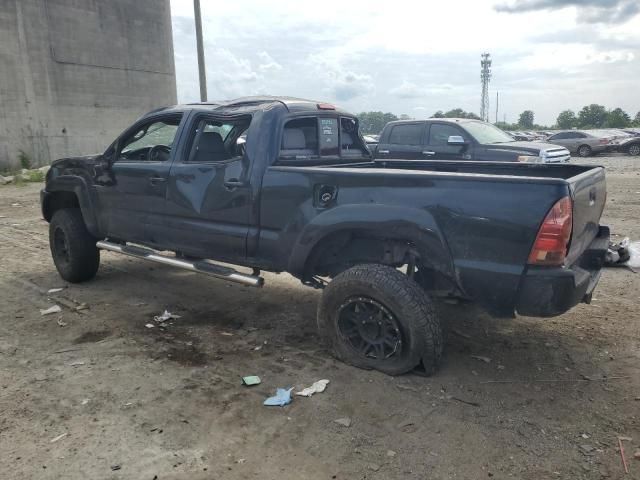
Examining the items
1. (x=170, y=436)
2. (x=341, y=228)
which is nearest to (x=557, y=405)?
(x=341, y=228)

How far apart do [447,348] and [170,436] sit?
2.14 meters

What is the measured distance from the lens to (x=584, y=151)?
25562mm

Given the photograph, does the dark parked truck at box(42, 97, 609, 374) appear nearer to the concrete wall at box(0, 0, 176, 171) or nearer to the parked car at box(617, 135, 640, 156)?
the concrete wall at box(0, 0, 176, 171)

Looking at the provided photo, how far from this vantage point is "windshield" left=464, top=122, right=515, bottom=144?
10148 mm

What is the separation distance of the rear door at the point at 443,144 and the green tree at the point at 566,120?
5822 cm

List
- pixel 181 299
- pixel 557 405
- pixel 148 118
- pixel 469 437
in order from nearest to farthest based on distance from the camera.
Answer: pixel 469 437, pixel 557 405, pixel 148 118, pixel 181 299

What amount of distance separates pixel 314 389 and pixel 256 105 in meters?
2.34

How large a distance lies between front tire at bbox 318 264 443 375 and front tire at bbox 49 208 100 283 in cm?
316

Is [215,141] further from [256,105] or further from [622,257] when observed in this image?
[622,257]


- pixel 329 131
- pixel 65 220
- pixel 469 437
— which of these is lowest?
pixel 469 437

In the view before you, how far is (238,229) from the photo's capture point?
4.17m

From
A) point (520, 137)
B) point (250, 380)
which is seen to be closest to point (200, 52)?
point (250, 380)

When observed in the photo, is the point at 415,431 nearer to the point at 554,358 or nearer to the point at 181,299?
the point at 554,358

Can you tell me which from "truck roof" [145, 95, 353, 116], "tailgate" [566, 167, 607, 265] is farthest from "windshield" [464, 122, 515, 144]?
"tailgate" [566, 167, 607, 265]
